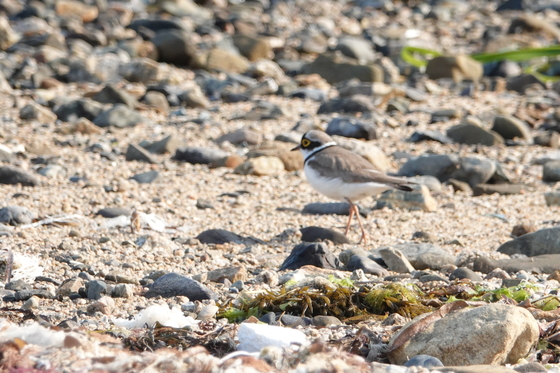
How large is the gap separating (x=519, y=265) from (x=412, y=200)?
1.98m

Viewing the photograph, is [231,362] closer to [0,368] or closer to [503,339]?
[0,368]

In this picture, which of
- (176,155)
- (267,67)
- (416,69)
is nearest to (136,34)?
(267,67)

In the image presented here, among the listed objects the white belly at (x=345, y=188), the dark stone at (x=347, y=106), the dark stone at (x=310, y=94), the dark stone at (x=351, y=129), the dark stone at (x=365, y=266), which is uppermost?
the dark stone at (x=365, y=266)

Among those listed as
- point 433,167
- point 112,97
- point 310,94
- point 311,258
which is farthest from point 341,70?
point 311,258

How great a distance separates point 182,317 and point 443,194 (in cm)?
421

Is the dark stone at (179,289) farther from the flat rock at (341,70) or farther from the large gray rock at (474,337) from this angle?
the flat rock at (341,70)

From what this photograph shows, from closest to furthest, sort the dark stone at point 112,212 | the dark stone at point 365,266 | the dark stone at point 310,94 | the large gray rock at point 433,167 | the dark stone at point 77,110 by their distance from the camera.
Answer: the dark stone at point 365,266
the dark stone at point 112,212
the large gray rock at point 433,167
the dark stone at point 77,110
the dark stone at point 310,94

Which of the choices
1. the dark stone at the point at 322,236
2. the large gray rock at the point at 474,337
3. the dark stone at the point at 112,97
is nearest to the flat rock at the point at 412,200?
the dark stone at the point at 322,236

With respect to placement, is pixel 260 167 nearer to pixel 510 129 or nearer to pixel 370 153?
pixel 370 153

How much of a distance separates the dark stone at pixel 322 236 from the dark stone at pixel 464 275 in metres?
1.23

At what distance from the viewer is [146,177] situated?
7137 mm

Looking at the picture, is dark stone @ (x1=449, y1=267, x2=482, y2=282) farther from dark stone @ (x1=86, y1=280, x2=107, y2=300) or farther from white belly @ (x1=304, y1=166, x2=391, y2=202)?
dark stone @ (x1=86, y1=280, x2=107, y2=300)

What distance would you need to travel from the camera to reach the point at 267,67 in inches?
480

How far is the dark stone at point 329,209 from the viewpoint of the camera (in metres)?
6.66
